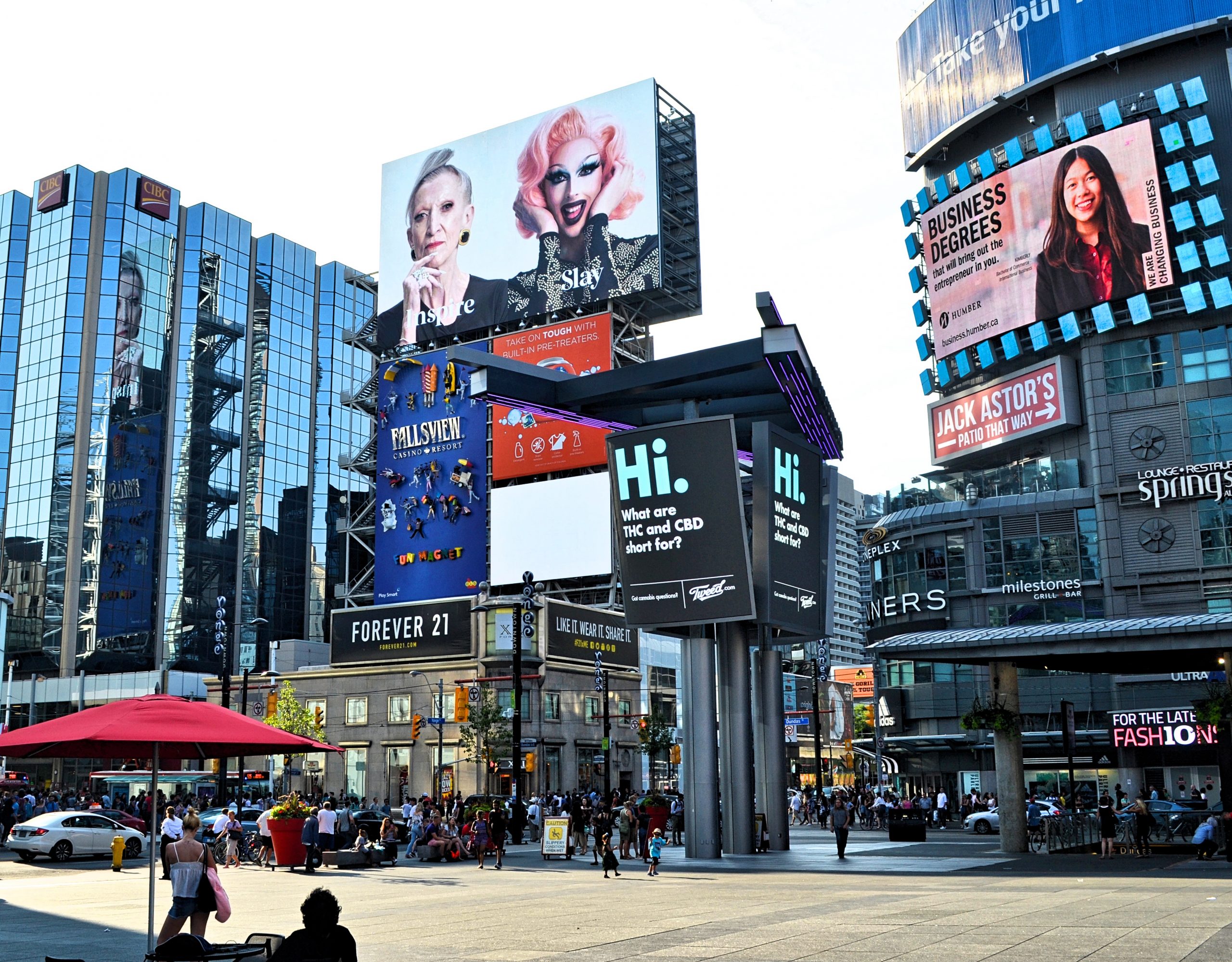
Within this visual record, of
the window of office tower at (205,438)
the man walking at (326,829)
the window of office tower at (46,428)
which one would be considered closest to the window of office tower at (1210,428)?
the man walking at (326,829)

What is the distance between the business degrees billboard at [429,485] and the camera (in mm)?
90375

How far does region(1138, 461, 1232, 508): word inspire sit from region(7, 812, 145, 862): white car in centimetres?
5376

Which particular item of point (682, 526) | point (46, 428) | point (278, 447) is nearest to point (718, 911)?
point (682, 526)

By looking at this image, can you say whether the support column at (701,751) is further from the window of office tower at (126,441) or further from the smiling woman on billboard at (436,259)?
the window of office tower at (126,441)

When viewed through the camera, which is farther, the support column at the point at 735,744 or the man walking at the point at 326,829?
the support column at the point at 735,744

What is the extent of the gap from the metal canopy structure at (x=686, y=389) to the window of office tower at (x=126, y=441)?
85449 mm

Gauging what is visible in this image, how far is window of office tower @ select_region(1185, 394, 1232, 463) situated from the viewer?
6625 cm

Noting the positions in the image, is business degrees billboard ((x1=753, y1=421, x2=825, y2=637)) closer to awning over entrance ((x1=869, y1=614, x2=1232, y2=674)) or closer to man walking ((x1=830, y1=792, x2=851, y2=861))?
awning over entrance ((x1=869, y1=614, x2=1232, y2=674))

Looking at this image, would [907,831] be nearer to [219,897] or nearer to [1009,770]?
[1009,770]

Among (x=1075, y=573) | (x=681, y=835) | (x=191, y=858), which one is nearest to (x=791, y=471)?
(x=681, y=835)

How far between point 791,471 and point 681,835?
683 inches

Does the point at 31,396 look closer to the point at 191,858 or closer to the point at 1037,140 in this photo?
the point at 1037,140

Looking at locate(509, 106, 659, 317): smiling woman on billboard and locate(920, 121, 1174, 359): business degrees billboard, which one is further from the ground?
locate(509, 106, 659, 317): smiling woman on billboard

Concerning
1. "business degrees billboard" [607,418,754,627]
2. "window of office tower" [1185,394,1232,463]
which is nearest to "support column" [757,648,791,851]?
"business degrees billboard" [607,418,754,627]
